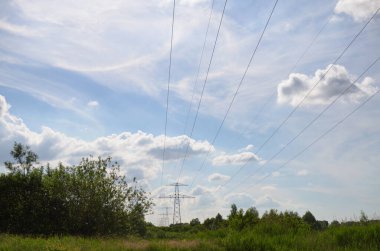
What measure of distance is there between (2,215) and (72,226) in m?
5.03

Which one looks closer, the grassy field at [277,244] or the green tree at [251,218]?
the grassy field at [277,244]

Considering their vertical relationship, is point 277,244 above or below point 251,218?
below

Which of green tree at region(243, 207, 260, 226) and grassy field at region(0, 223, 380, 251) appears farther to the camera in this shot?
green tree at region(243, 207, 260, 226)

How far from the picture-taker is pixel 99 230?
3312 cm

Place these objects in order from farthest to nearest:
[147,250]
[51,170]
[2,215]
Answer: [51,170] → [2,215] → [147,250]

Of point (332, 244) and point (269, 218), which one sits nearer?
point (332, 244)

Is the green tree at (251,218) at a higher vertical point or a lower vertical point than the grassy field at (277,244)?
higher

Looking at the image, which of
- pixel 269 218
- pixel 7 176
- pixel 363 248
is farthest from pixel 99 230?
pixel 363 248

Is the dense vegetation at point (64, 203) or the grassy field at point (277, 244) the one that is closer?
the grassy field at point (277, 244)

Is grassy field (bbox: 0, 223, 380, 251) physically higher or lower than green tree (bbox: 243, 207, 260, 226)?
lower

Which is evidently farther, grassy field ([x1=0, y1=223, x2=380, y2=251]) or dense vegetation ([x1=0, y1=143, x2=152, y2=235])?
dense vegetation ([x1=0, y1=143, x2=152, y2=235])

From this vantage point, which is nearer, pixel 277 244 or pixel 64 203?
pixel 277 244

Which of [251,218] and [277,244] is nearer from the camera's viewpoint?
[277,244]

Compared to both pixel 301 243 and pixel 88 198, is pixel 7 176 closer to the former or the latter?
pixel 88 198
